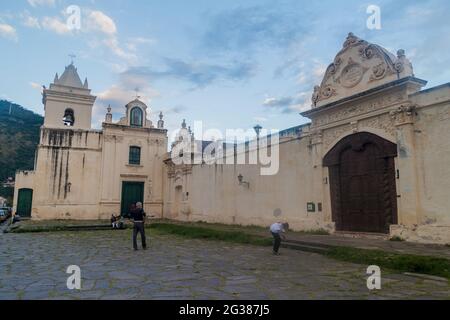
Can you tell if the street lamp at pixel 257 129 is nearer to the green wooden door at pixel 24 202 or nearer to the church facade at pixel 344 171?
the church facade at pixel 344 171

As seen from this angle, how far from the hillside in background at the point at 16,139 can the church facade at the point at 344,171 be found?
96.6ft

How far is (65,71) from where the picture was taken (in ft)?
89.4

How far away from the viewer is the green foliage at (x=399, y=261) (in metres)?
6.61

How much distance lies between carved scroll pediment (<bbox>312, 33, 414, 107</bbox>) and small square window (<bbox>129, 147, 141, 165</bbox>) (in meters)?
17.0

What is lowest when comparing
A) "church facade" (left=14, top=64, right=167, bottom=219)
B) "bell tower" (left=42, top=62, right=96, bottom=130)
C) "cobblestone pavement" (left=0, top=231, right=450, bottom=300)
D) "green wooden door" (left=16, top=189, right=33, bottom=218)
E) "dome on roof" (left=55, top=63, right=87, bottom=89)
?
"cobblestone pavement" (left=0, top=231, right=450, bottom=300)

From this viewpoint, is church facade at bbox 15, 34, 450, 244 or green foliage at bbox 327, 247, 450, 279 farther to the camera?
church facade at bbox 15, 34, 450, 244

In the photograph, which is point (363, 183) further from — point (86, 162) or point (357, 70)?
point (86, 162)

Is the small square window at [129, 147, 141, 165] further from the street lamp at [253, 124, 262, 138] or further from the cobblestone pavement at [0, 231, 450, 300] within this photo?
the cobblestone pavement at [0, 231, 450, 300]

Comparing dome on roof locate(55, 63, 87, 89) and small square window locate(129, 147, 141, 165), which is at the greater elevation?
dome on roof locate(55, 63, 87, 89)

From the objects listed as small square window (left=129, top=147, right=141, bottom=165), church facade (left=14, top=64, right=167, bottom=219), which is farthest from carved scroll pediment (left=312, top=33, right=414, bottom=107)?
small square window (left=129, top=147, right=141, bottom=165)

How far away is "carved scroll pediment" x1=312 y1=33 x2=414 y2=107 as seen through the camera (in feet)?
38.2

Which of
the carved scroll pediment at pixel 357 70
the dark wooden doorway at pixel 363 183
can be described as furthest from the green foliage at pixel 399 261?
the carved scroll pediment at pixel 357 70
